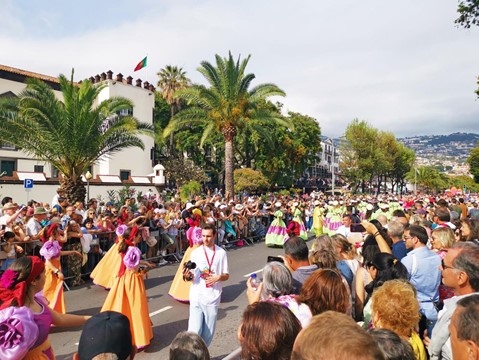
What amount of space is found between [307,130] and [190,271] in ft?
140

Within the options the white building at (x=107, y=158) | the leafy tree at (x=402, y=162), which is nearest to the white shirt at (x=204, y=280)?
the white building at (x=107, y=158)

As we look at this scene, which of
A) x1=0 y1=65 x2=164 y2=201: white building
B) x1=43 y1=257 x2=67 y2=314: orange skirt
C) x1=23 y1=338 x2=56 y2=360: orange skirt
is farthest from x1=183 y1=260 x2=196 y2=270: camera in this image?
x1=0 y1=65 x2=164 y2=201: white building

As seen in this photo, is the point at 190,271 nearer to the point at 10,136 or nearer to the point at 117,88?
the point at 10,136

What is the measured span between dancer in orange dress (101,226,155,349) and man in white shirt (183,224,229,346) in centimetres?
105

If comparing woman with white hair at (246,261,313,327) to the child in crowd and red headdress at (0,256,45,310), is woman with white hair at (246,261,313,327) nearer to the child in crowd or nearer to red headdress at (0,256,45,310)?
red headdress at (0,256,45,310)

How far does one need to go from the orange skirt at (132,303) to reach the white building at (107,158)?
1994 cm

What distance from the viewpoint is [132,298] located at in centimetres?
536

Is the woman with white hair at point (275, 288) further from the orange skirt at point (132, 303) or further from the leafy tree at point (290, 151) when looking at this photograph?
the leafy tree at point (290, 151)

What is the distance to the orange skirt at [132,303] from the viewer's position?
5.25 metres

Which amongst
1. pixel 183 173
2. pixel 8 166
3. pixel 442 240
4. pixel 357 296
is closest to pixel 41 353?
pixel 357 296

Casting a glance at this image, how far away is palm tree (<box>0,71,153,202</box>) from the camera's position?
1413 cm

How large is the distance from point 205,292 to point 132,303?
134 cm

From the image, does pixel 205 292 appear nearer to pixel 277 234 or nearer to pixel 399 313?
pixel 399 313

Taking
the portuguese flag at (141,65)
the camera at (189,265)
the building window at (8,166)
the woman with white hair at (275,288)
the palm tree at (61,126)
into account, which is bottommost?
the camera at (189,265)
